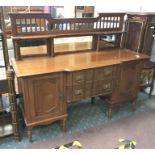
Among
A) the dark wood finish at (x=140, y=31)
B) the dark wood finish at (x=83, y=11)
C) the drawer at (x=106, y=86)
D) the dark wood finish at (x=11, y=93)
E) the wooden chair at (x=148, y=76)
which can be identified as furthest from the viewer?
the dark wood finish at (x=83, y=11)

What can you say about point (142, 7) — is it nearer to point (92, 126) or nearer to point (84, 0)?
point (84, 0)

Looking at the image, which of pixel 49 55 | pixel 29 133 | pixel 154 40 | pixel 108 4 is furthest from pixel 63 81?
pixel 108 4

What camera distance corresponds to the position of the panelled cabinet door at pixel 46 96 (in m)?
1.67

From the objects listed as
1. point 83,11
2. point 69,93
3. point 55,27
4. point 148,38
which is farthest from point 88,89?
point 83,11

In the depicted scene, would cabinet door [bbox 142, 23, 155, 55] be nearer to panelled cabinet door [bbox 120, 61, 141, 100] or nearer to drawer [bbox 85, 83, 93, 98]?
panelled cabinet door [bbox 120, 61, 141, 100]

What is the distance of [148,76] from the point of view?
2.73 metres

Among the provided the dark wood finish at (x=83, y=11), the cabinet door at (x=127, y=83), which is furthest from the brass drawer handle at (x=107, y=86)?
the dark wood finish at (x=83, y=11)

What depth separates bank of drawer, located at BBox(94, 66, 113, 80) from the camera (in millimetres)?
1911

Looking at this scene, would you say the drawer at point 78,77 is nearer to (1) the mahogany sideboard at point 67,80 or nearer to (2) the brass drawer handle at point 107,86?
(1) the mahogany sideboard at point 67,80

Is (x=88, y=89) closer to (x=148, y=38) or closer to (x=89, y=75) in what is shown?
(x=89, y=75)

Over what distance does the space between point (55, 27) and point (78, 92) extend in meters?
0.75

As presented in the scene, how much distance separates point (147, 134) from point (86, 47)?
1.27 m

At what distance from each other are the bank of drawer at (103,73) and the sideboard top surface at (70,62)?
0.06 m
